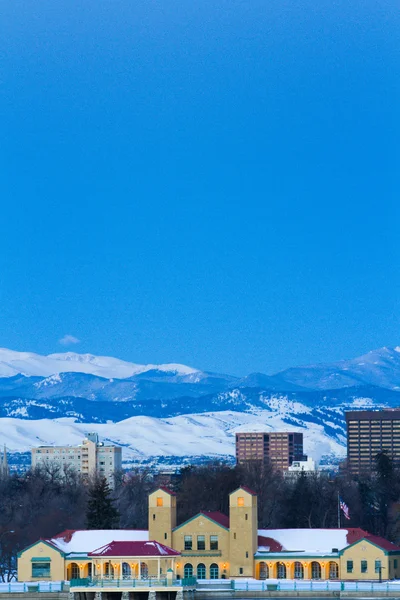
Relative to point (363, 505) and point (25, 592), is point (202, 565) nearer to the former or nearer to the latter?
point (25, 592)

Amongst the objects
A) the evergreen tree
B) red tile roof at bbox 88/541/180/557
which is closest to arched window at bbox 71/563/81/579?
red tile roof at bbox 88/541/180/557

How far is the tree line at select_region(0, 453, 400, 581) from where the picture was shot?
443ft

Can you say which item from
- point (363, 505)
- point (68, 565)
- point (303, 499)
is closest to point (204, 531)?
point (68, 565)

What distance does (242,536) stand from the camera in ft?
367

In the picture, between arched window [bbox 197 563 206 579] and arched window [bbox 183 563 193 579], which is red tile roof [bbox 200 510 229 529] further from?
arched window [bbox 183 563 193 579]

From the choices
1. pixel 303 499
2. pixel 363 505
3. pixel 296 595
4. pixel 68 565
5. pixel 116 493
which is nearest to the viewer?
pixel 296 595

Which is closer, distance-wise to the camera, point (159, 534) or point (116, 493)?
point (159, 534)

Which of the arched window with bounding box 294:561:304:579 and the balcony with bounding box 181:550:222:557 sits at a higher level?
the balcony with bounding box 181:550:222:557

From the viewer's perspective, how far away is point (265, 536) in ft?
381

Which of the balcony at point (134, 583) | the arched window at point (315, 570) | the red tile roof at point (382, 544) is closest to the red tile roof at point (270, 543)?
the arched window at point (315, 570)

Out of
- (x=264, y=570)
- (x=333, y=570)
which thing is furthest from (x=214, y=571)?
(x=333, y=570)

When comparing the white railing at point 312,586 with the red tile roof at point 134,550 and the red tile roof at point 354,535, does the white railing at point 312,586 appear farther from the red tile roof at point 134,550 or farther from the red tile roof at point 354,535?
the red tile roof at point 354,535

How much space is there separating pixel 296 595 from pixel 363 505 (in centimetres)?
6567

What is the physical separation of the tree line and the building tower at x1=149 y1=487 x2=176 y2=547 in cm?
1356
